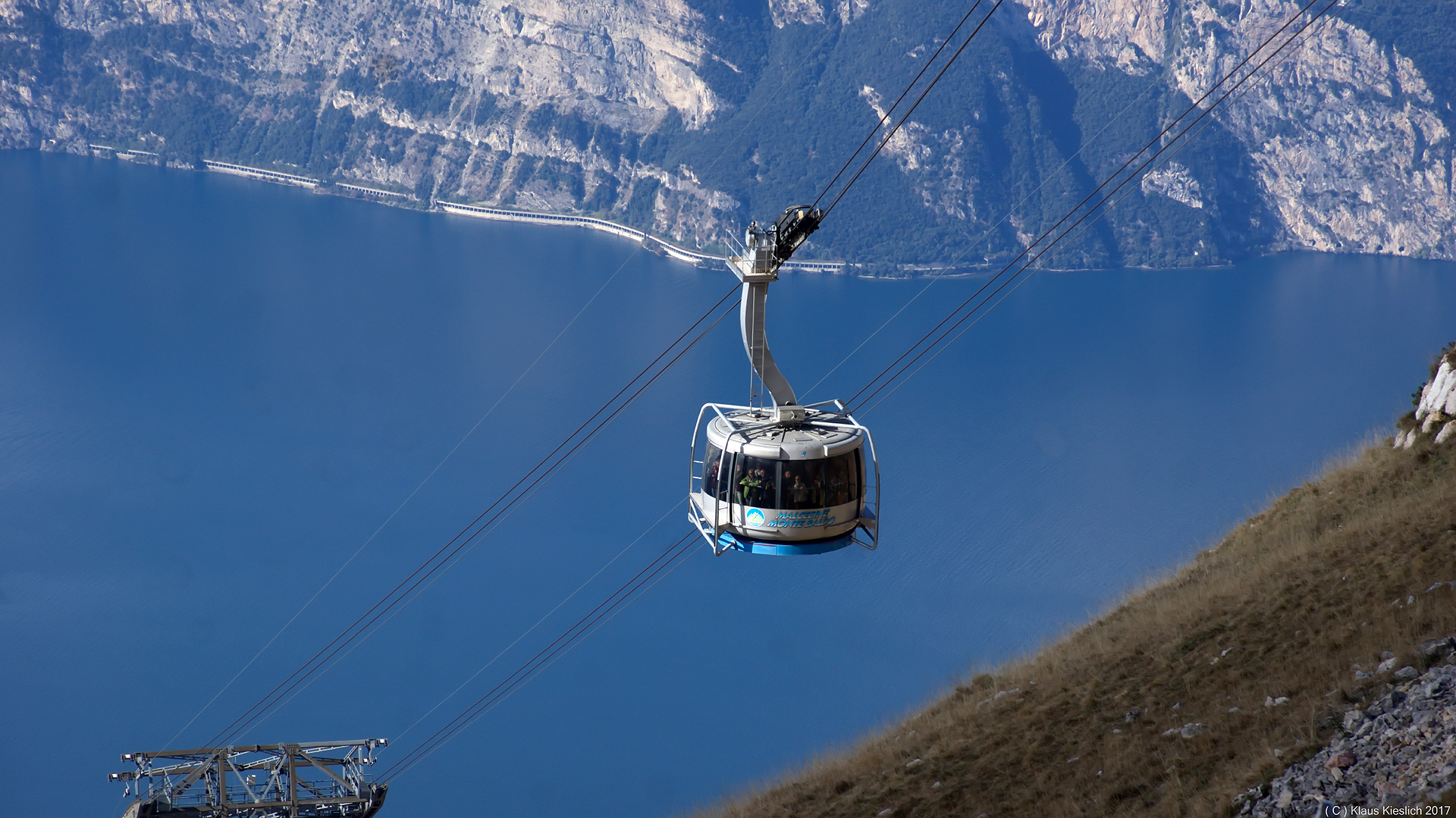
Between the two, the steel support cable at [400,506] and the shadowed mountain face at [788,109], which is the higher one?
the shadowed mountain face at [788,109]

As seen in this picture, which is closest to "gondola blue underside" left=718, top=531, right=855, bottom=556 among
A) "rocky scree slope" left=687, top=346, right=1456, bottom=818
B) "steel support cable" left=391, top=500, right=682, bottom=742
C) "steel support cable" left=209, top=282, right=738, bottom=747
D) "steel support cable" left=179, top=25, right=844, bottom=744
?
"rocky scree slope" left=687, top=346, right=1456, bottom=818

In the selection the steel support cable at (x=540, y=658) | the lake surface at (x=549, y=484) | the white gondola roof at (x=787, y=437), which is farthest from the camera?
the lake surface at (x=549, y=484)

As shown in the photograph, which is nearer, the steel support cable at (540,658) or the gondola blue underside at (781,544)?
the gondola blue underside at (781,544)

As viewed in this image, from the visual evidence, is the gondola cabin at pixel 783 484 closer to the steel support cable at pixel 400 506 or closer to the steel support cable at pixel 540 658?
the steel support cable at pixel 540 658

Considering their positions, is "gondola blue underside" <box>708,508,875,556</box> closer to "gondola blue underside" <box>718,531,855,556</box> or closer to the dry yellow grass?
"gondola blue underside" <box>718,531,855,556</box>

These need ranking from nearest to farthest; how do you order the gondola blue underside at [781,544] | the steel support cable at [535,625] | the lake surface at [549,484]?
the gondola blue underside at [781,544]
the lake surface at [549,484]
the steel support cable at [535,625]

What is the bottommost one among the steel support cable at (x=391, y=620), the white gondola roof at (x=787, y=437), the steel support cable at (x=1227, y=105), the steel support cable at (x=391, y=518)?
the steel support cable at (x=391, y=620)

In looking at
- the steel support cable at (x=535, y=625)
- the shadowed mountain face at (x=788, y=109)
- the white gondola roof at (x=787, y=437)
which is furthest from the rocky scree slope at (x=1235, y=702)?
the shadowed mountain face at (x=788, y=109)
